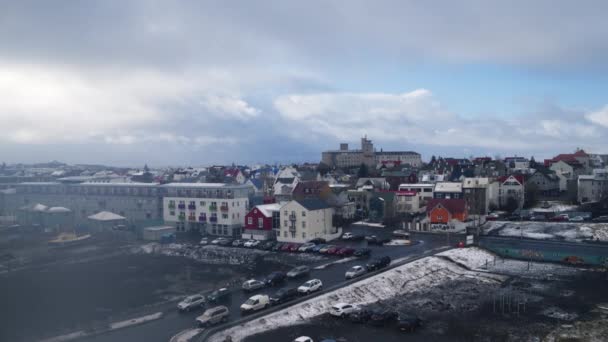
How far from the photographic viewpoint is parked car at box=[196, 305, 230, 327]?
16578 mm

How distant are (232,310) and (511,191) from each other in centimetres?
3653

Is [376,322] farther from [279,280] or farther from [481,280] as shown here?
[481,280]

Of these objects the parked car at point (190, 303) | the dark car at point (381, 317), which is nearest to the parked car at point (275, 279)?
the parked car at point (190, 303)

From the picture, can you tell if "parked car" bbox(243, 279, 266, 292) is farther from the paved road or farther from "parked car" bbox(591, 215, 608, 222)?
"parked car" bbox(591, 215, 608, 222)

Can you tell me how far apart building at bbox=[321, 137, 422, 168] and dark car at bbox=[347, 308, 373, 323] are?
95.5 m

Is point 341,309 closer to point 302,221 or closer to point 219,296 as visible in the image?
point 219,296

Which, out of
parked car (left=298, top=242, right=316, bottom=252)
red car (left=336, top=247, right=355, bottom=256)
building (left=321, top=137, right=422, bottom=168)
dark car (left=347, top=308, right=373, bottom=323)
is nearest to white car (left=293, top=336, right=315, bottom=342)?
dark car (left=347, top=308, right=373, bottom=323)

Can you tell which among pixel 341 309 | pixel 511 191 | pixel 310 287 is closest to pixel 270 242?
pixel 310 287

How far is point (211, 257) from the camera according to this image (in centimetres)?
2955

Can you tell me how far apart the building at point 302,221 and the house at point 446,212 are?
8.58m

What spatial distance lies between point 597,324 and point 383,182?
38.4m

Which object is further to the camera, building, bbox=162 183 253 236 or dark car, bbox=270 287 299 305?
building, bbox=162 183 253 236

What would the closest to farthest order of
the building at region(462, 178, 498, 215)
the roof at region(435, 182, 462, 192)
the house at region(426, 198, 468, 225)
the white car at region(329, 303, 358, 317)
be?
the white car at region(329, 303, 358, 317) → the house at region(426, 198, 468, 225) → the building at region(462, 178, 498, 215) → the roof at region(435, 182, 462, 192)

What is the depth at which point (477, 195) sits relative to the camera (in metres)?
43.8
